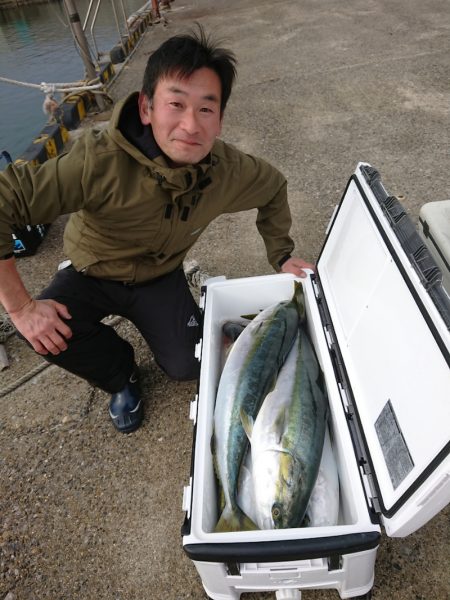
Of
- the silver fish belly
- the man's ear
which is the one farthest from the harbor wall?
the silver fish belly

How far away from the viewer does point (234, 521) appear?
142 centimetres

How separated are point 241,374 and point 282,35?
25.1 feet

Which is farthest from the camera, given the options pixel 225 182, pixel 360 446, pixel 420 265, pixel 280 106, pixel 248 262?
pixel 280 106

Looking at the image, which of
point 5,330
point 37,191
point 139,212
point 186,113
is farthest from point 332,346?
point 5,330

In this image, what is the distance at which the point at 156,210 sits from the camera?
1.83 m

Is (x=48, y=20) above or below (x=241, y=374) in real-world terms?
above

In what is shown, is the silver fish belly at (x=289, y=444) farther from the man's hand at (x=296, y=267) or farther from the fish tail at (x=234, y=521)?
the man's hand at (x=296, y=267)

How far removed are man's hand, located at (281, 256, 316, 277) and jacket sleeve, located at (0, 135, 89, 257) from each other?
3.74 ft

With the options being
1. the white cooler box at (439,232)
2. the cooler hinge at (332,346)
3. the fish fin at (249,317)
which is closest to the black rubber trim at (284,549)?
the cooler hinge at (332,346)

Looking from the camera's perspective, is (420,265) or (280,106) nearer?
(420,265)

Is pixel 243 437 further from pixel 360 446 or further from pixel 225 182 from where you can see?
pixel 225 182

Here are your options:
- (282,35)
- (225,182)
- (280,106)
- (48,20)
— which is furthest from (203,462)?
(48,20)

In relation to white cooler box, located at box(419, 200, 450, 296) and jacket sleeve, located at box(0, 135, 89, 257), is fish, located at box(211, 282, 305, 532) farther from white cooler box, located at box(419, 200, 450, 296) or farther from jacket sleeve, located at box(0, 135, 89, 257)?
jacket sleeve, located at box(0, 135, 89, 257)

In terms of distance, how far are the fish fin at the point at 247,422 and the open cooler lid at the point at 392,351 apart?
0.39 meters
